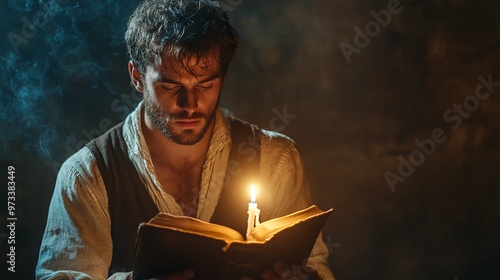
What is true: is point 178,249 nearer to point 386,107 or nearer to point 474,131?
point 386,107

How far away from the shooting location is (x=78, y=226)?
3.33 metres

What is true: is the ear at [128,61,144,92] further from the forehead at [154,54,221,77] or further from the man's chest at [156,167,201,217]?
the man's chest at [156,167,201,217]

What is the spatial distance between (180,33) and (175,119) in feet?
1.26

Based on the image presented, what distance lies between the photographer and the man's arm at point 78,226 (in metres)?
3.23

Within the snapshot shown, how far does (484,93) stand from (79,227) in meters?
2.69

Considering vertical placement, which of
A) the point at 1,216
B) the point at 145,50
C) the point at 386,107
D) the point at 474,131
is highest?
the point at 145,50

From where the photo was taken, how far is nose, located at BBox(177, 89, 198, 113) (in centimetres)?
333

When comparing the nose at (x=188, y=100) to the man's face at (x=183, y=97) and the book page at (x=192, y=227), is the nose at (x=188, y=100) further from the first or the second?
the book page at (x=192, y=227)

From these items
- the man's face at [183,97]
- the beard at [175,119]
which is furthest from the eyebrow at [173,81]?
the beard at [175,119]

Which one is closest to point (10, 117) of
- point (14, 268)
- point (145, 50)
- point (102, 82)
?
point (102, 82)

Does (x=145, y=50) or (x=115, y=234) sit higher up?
(x=145, y=50)

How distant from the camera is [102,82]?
4398 mm

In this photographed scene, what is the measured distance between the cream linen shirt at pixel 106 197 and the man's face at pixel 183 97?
19 centimetres

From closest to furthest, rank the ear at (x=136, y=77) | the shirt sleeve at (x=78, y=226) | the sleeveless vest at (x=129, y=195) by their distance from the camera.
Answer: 1. the shirt sleeve at (x=78, y=226)
2. the sleeveless vest at (x=129, y=195)
3. the ear at (x=136, y=77)
